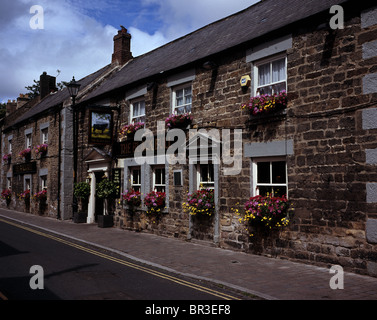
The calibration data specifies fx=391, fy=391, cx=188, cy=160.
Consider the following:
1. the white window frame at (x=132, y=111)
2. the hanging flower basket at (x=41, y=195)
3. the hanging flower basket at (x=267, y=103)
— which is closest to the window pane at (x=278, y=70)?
the hanging flower basket at (x=267, y=103)

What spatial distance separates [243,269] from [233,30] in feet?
27.2

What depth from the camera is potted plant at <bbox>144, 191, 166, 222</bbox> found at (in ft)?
43.9

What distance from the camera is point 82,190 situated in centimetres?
1750

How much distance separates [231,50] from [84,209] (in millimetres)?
11110

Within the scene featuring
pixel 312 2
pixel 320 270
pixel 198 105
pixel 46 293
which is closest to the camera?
pixel 46 293

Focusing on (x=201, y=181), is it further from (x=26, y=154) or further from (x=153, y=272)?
(x=26, y=154)

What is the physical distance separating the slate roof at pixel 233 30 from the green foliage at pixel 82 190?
4020 millimetres

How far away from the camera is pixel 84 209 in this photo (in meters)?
18.6

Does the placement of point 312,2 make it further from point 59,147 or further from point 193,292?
point 59,147

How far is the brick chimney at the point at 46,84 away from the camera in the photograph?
97.3 ft

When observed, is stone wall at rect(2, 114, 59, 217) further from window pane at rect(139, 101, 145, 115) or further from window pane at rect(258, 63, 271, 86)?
window pane at rect(258, 63, 271, 86)

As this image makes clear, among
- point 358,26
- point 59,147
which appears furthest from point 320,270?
point 59,147

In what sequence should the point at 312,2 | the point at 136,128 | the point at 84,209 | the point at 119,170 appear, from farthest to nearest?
the point at 84,209, the point at 119,170, the point at 136,128, the point at 312,2

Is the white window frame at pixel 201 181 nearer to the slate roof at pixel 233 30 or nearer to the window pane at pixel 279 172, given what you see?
the window pane at pixel 279 172
